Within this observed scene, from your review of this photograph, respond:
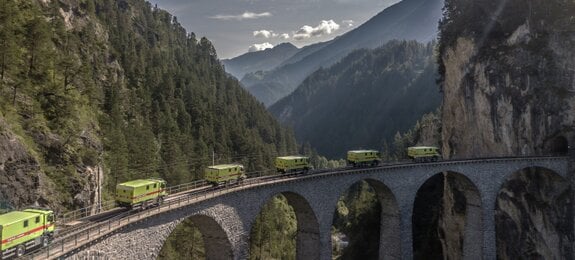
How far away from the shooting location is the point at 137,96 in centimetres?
10319

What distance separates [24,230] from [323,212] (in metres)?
28.6

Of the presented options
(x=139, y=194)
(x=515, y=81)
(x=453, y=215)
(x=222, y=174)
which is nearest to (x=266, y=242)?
(x=453, y=215)

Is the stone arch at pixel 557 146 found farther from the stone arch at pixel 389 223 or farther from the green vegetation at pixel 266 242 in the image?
the green vegetation at pixel 266 242

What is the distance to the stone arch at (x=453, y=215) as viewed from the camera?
54.8 m

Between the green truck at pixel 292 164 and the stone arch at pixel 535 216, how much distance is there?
28555 mm

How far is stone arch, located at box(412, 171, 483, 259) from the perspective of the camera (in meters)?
54.8

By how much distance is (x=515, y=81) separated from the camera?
208 ft

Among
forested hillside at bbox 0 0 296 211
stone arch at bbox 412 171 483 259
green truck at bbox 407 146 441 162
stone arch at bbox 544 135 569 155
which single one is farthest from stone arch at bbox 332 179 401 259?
forested hillside at bbox 0 0 296 211

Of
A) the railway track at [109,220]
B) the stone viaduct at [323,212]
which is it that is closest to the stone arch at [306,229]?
the stone viaduct at [323,212]

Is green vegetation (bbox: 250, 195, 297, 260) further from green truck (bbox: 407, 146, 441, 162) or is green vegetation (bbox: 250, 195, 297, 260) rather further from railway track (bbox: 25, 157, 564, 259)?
railway track (bbox: 25, 157, 564, 259)

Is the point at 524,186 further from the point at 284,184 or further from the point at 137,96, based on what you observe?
the point at 137,96

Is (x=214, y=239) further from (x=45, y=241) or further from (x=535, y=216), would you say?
(x=535, y=216)

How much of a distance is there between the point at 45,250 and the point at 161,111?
8399 centimetres

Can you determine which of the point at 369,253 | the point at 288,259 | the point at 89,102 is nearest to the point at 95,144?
the point at 89,102
